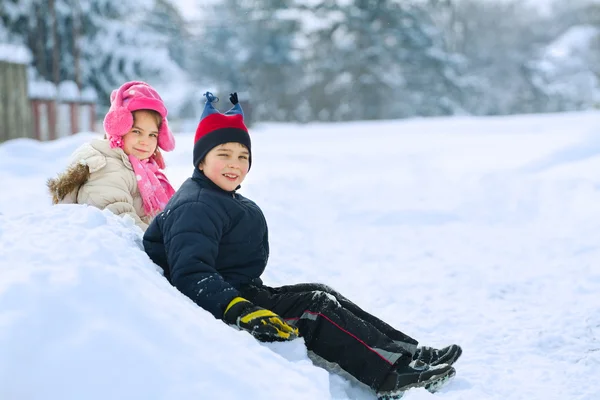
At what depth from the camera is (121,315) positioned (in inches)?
64.1

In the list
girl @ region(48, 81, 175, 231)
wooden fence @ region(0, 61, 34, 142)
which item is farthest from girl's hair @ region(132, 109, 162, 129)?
wooden fence @ region(0, 61, 34, 142)

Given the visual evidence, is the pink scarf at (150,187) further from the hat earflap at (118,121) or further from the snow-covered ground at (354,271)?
the snow-covered ground at (354,271)

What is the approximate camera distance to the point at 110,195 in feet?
9.95

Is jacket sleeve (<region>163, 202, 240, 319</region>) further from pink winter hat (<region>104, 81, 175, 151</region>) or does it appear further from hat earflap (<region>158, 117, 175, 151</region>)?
hat earflap (<region>158, 117, 175, 151</region>)

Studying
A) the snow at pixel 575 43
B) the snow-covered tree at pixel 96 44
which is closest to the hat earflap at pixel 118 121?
the snow-covered tree at pixel 96 44

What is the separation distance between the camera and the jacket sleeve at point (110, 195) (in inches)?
118

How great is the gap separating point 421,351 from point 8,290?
1642 millimetres

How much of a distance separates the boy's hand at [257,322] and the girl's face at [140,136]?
4.75 feet

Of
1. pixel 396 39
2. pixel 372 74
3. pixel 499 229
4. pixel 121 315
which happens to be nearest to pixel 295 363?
pixel 121 315

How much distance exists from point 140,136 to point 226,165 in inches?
38.6

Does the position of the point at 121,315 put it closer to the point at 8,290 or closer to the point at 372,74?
the point at 8,290

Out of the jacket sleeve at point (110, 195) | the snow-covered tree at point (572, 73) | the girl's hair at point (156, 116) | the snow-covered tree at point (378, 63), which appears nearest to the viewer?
the jacket sleeve at point (110, 195)

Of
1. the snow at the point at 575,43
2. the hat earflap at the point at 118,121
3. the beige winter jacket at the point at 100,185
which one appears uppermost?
the snow at the point at 575,43

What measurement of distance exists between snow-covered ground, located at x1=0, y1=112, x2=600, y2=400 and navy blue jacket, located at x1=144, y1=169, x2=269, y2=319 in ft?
0.34
